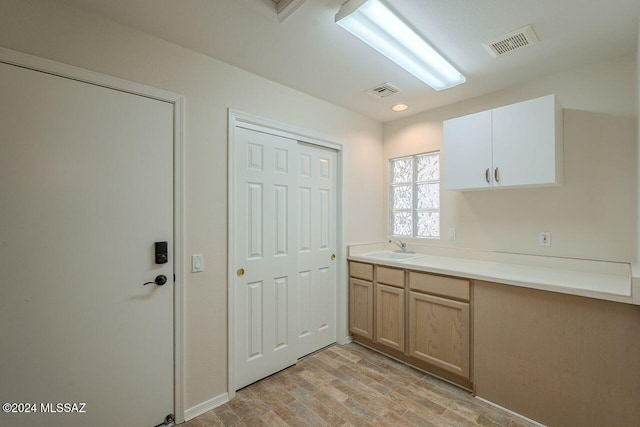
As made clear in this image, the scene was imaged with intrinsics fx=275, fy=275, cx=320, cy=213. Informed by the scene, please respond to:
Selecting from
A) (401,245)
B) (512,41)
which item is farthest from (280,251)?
(512,41)

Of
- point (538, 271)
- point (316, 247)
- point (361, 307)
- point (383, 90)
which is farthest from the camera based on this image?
point (361, 307)

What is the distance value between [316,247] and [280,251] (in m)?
0.46

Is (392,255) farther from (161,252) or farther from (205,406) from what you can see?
(161,252)

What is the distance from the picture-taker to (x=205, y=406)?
6.38ft

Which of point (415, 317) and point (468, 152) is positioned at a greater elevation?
point (468, 152)

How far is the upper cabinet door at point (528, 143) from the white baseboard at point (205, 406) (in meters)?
Result: 2.74

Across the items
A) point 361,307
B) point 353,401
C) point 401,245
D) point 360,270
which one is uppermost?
point 401,245

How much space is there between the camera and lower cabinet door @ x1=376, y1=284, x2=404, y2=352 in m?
2.57

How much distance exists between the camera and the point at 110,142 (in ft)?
5.33

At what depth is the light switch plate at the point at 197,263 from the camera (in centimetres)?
193

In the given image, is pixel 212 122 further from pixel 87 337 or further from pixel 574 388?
pixel 574 388

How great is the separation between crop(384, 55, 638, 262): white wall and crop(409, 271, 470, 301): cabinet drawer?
28.4 inches

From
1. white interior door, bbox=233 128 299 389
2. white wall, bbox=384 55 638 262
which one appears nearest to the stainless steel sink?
white wall, bbox=384 55 638 262

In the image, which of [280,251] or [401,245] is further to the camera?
[401,245]
